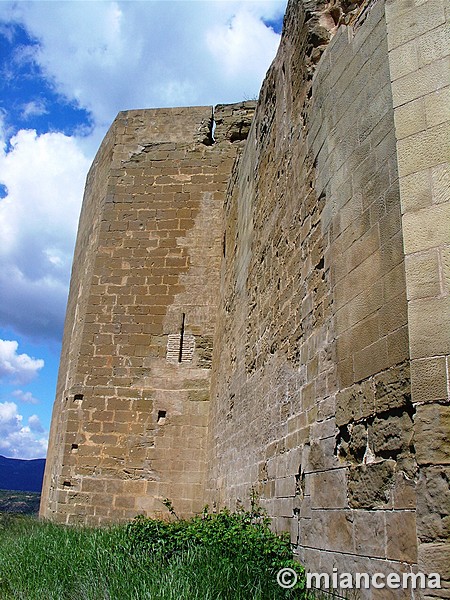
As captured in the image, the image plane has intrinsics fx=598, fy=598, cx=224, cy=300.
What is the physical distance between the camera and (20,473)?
76.9 m

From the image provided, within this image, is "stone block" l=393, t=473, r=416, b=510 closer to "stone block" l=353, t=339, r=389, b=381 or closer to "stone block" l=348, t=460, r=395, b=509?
"stone block" l=348, t=460, r=395, b=509

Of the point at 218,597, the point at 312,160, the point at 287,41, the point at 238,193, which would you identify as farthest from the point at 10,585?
the point at 238,193

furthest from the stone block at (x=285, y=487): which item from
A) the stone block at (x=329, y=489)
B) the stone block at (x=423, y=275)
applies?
the stone block at (x=423, y=275)

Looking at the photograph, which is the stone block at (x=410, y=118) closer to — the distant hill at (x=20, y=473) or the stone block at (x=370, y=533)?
the stone block at (x=370, y=533)

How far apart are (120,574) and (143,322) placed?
592 centimetres

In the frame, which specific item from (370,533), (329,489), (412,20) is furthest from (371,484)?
(412,20)

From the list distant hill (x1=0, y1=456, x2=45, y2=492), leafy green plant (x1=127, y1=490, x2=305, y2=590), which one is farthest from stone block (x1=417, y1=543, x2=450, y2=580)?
distant hill (x1=0, y1=456, x2=45, y2=492)

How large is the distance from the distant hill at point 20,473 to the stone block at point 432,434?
70.1 m

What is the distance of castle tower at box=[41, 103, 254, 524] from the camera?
348 inches

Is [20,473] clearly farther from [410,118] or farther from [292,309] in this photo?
[410,118]

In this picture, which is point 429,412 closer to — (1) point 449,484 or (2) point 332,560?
(1) point 449,484

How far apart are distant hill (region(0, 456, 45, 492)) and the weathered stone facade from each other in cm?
6309

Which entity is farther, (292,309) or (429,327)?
(292,309)

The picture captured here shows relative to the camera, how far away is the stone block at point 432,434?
2.58m
